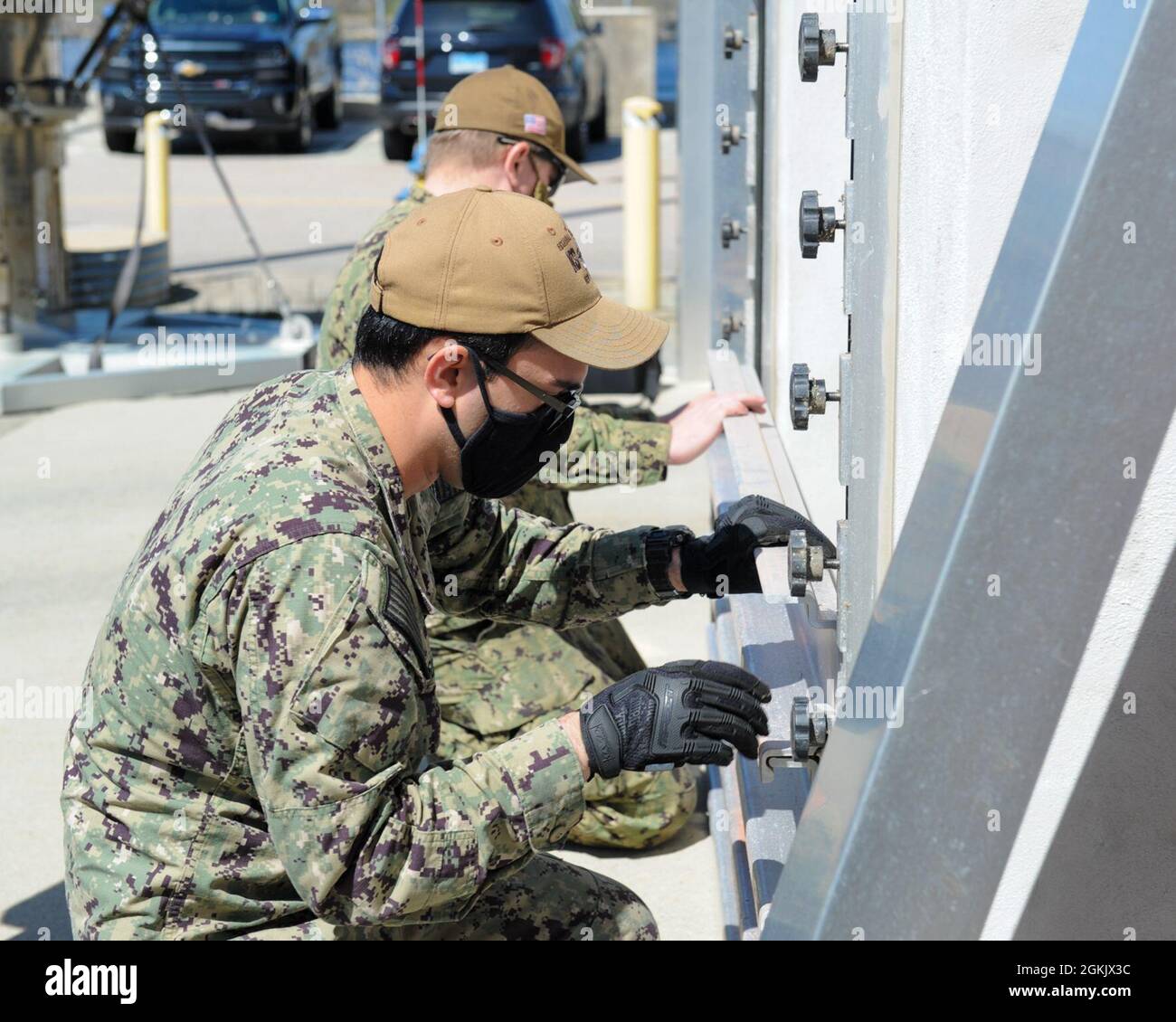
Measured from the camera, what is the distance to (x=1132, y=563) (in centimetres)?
207

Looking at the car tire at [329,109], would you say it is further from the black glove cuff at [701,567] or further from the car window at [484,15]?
the black glove cuff at [701,567]

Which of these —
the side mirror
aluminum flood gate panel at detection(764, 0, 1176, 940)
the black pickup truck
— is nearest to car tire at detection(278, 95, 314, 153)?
the black pickup truck

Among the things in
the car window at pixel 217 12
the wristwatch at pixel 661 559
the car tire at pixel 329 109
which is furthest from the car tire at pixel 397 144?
the wristwatch at pixel 661 559

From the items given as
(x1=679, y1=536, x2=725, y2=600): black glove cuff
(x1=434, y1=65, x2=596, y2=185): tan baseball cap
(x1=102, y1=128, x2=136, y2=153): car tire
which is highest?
(x1=434, y1=65, x2=596, y2=185): tan baseball cap

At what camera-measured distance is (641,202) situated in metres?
8.92

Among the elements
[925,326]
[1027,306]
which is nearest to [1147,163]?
[1027,306]

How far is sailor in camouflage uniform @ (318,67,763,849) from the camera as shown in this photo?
143 inches

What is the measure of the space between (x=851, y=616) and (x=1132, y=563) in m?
0.48

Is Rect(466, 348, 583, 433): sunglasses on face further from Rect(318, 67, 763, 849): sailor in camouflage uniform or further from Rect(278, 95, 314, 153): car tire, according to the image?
Rect(278, 95, 314, 153): car tire

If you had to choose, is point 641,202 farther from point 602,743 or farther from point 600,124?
point 600,124

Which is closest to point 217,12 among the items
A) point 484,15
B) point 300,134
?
point 300,134

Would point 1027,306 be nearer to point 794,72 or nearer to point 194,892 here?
point 194,892

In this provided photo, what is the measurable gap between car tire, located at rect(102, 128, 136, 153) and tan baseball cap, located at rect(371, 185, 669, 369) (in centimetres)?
1569

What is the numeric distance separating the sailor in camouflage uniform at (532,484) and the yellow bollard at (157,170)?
7425 millimetres
